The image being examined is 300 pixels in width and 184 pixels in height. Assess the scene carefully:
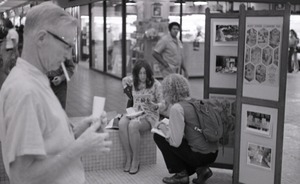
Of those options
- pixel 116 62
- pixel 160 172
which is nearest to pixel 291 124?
pixel 160 172

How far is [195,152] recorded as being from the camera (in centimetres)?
370

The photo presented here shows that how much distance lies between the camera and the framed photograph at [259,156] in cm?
345

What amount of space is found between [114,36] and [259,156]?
8.45 m

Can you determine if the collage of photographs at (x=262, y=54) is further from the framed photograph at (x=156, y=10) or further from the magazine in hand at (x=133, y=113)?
the framed photograph at (x=156, y=10)

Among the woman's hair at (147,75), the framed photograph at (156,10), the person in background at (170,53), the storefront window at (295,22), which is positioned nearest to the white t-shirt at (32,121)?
the woman's hair at (147,75)

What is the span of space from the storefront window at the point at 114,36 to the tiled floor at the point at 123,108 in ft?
1.23

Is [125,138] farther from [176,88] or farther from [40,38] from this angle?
[40,38]

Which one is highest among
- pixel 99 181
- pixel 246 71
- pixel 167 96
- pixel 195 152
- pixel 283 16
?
pixel 283 16

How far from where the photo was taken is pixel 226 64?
400 centimetres

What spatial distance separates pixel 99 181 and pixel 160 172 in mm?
653

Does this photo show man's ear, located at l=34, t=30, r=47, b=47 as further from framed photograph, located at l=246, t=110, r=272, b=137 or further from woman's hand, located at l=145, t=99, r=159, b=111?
woman's hand, located at l=145, t=99, r=159, b=111

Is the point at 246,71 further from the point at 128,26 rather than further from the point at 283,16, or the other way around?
the point at 128,26

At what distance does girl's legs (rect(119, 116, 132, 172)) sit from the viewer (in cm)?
432

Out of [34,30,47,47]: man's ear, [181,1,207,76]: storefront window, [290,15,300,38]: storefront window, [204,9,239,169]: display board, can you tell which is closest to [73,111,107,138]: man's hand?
[34,30,47,47]: man's ear
